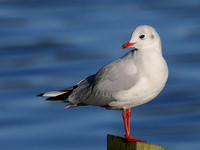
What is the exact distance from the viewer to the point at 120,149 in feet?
19.6

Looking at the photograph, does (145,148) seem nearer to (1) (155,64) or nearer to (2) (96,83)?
(1) (155,64)

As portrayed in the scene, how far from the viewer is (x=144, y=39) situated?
6.74 metres

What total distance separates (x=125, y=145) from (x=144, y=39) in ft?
5.31

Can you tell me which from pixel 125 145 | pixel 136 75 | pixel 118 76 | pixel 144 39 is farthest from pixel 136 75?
pixel 125 145

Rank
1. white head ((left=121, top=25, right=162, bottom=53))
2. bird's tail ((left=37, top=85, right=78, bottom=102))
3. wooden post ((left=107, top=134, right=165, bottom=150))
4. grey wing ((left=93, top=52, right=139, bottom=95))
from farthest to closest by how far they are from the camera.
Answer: bird's tail ((left=37, top=85, right=78, bottom=102)) → grey wing ((left=93, top=52, right=139, bottom=95)) → white head ((left=121, top=25, right=162, bottom=53)) → wooden post ((left=107, top=134, right=165, bottom=150))

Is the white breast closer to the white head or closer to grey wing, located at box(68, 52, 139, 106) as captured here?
grey wing, located at box(68, 52, 139, 106)

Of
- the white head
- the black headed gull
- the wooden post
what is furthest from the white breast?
the wooden post

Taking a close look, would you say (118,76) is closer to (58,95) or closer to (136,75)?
(136,75)

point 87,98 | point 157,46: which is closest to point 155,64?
point 157,46

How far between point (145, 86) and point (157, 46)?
0.59 metres

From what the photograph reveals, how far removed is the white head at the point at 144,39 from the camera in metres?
6.71

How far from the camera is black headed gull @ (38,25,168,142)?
6.77 m

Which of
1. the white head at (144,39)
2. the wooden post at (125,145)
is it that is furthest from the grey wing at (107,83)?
the wooden post at (125,145)

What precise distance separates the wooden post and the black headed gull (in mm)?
502
